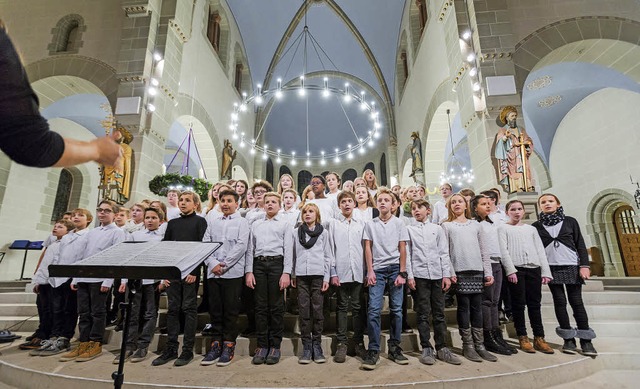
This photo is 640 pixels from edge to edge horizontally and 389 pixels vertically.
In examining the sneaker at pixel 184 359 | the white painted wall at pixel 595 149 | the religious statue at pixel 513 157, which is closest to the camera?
the sneaker at pixel 184 359

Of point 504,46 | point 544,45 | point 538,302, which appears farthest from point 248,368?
point 544,45

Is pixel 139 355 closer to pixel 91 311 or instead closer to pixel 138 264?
pixel 91 311

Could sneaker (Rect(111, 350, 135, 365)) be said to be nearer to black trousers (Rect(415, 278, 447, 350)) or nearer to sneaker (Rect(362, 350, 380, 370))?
sneaker (Rect(362, 350, 380, 370))

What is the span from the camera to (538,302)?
10.6 feet

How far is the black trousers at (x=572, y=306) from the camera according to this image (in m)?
3.13

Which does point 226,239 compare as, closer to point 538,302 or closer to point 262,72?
Answer: point 538,302

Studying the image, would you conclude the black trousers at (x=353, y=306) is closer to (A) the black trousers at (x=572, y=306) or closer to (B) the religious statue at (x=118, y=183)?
(A) the black trousers at (x=572, y=306)

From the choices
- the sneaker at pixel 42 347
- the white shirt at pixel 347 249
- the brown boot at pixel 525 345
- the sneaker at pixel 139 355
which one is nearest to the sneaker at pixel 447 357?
the brown boot at pixel 525 345

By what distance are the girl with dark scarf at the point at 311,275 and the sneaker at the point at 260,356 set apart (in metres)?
0.31

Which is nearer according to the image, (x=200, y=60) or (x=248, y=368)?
(x=248, y=368)

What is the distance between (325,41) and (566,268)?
48.7 feet

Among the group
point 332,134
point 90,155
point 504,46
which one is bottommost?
point 90,155

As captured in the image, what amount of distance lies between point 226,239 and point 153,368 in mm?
1205

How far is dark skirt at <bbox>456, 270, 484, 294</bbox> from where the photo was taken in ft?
10.0
